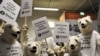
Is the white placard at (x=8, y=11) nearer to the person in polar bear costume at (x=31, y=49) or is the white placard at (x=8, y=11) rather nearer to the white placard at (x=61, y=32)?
the person in polar bear costume at (x=31, y=49)

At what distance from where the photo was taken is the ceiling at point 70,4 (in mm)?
5834

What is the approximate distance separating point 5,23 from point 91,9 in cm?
535

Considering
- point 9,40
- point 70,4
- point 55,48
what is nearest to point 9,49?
point 9,40

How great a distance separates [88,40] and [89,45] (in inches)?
2.0

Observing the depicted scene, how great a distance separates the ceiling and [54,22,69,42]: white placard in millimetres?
3759

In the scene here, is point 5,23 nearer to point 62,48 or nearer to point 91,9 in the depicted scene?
point 62,48

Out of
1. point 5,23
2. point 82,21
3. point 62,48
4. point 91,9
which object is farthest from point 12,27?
point 91,9

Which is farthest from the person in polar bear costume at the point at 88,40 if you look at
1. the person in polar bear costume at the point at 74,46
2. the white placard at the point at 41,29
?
the white placard at the point at 41,29

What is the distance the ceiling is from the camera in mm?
5834

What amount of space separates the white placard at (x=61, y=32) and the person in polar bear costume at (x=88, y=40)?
16 centimetres

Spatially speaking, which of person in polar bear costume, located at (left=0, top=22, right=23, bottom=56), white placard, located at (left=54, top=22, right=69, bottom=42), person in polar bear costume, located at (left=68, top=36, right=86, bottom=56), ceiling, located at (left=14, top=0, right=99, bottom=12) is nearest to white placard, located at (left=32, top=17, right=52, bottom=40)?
white placard, located at (left=54, top=22, right=69, bottom=42)

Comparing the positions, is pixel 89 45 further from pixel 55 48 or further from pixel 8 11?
pixel 8 11

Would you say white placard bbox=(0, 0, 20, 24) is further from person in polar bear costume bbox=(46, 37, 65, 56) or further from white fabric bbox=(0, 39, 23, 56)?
person in polar bear costume bbox=(46, 37, 65, 56)

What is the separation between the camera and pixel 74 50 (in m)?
1.87
